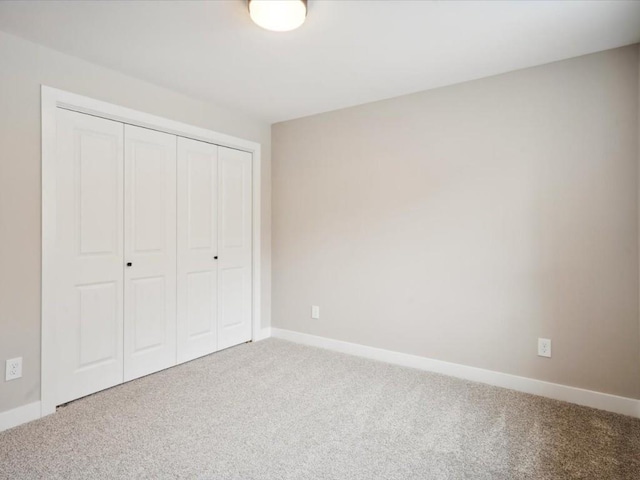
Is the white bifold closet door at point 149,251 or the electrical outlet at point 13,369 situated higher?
the white bifold closet door at point 149,251

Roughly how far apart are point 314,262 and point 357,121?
1.40 metres

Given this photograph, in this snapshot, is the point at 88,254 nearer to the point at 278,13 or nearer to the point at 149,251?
the point at 149,251

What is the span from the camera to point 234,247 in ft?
11.7

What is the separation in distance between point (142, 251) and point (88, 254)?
388 mm

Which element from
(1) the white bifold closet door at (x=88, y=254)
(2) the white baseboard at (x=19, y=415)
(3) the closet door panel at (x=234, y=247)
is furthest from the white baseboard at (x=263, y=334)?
(2) the white baseboard at (x=19, y=415)

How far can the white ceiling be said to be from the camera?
188 centimetres

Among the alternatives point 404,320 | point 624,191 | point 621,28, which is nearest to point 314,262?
point 404,320

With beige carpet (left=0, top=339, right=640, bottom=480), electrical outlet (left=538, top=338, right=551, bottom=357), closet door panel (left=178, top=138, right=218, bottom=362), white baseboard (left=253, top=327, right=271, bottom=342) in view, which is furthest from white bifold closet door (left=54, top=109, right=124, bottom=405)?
electrical outlet (left=538, top=338, right=551, bottom=357)

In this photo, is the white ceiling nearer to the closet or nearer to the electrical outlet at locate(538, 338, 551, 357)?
the closet

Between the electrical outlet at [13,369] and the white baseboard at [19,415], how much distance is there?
187 millimetres

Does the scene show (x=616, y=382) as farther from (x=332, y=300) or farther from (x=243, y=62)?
(x=243, y=62)

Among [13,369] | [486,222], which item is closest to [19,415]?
[13,369]

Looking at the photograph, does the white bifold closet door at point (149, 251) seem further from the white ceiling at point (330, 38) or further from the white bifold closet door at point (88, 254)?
the white ceiling at point (330, 38)

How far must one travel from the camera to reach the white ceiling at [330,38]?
6.15ft
